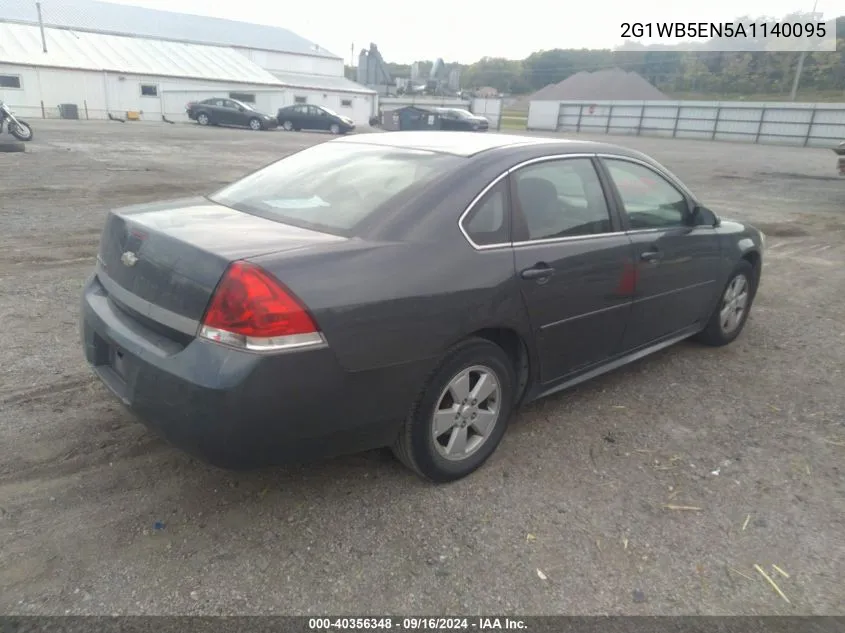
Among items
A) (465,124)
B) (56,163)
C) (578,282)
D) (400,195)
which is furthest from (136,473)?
(465,124)

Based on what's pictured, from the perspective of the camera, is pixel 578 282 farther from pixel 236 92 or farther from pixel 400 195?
pixel 236 92

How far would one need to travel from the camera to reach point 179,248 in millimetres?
2467

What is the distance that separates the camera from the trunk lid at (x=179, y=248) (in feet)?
7.73

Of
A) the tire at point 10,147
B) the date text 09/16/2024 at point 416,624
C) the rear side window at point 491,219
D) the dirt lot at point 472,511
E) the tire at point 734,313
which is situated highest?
the rear side window at point 491,219

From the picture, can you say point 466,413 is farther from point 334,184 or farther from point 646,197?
point 646,197

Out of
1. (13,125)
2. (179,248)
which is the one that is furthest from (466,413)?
(13,125)

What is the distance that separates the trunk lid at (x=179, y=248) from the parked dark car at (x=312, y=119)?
32.0 meters

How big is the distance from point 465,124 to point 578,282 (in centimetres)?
2927

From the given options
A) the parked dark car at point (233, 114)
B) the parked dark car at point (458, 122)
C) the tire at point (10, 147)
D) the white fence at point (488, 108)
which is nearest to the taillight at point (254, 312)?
the tire at point (10, 147)

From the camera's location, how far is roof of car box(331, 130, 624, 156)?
3.27 m

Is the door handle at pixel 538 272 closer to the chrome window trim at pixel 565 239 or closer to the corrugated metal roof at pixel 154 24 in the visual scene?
the chrome window trim at pixel 565 239

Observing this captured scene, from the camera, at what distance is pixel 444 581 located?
2.38 m

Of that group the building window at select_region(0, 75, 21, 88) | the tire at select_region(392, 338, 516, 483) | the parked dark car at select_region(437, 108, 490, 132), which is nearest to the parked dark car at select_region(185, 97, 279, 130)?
Answer: the parked dark car at select_region(437, 108, 490, 132)

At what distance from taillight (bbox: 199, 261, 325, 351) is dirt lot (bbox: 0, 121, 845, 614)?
34.3 inches
